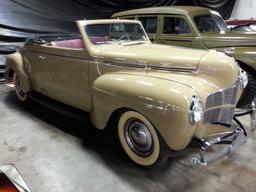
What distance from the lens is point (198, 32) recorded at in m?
4.58

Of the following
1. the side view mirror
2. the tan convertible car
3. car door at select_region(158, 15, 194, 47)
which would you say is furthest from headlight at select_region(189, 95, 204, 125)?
car door at select_region(158, 15, 194, 47)

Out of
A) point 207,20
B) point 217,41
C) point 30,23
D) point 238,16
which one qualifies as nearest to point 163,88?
point 217,41

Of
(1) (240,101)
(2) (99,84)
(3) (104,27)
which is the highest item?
(3) (104,27)

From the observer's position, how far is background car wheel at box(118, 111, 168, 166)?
2.13 meters

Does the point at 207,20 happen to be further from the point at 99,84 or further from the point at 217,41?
the point at 99,84

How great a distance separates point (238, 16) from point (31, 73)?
8747mm

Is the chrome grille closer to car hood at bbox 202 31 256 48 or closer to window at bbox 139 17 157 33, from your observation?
car hood at bbox 202 31 256 48

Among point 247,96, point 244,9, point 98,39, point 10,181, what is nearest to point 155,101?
point 10,181

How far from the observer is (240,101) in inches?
111

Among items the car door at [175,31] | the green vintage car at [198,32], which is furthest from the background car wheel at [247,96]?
the car door at [175,31]

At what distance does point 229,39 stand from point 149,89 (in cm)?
284

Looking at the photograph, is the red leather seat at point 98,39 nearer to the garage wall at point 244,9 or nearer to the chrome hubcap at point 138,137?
the chrome hubcap at point 138,137

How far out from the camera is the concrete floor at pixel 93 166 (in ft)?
7.00

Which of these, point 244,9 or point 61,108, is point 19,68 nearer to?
point 61,108
